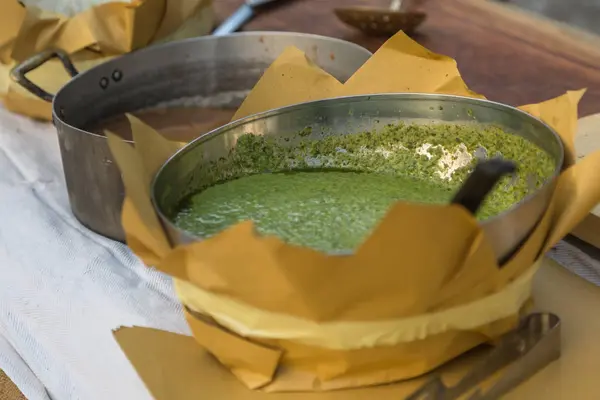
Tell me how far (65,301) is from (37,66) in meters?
0.41

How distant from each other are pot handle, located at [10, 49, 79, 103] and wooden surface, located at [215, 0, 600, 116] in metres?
0.36

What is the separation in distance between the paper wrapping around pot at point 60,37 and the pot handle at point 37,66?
5 centimetres

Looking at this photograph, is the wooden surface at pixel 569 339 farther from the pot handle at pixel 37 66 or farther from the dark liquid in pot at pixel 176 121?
the pot handle at pixel 37 66

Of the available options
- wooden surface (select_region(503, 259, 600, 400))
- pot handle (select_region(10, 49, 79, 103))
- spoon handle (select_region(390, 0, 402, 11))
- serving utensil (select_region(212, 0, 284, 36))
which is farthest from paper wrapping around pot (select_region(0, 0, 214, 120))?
wooden surface (select_region(503, 259, 600, 400))

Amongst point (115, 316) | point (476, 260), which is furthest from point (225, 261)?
point (115, 316)

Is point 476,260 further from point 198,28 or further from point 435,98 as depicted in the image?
point 198,28

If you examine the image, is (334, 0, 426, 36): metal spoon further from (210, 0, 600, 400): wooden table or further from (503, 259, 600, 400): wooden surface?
(503, 259, 600, 400): wooden surface

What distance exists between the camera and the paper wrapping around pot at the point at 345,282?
37 cm

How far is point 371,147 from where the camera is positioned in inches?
24.6

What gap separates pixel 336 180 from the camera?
1.99 feet

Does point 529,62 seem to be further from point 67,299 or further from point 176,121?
point 67,299

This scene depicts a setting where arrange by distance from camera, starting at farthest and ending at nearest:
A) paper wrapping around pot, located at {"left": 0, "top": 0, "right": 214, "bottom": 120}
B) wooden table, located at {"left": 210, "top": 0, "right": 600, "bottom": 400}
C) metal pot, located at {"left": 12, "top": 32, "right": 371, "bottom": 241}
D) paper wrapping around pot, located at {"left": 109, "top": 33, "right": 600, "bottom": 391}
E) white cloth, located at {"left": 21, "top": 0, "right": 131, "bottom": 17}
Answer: white cloth, located at {"left": 21, "top": 0, "right": 131, "bottom": 17} < paper wrapping around pot, located at {"left": 0, "top": 0, "right": 214, "bottom": 120} < metal pot, located at {"left": 12, "top": 32, "right": 371, "bottom": 241} < wooden table, located at {"left": 210, "top": 0, "right": 600, "bottom": 400} < paper wrapping around pot, located at {"left": 109, "top": 33, "right": 600, "bottom": 391}

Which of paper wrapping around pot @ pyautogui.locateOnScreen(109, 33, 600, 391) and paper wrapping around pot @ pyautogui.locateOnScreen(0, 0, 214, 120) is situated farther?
paper wrapping around pot @ pyautogui.locateOnScreen(0, 0, 214, 120)

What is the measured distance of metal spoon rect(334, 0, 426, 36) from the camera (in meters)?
1.10
